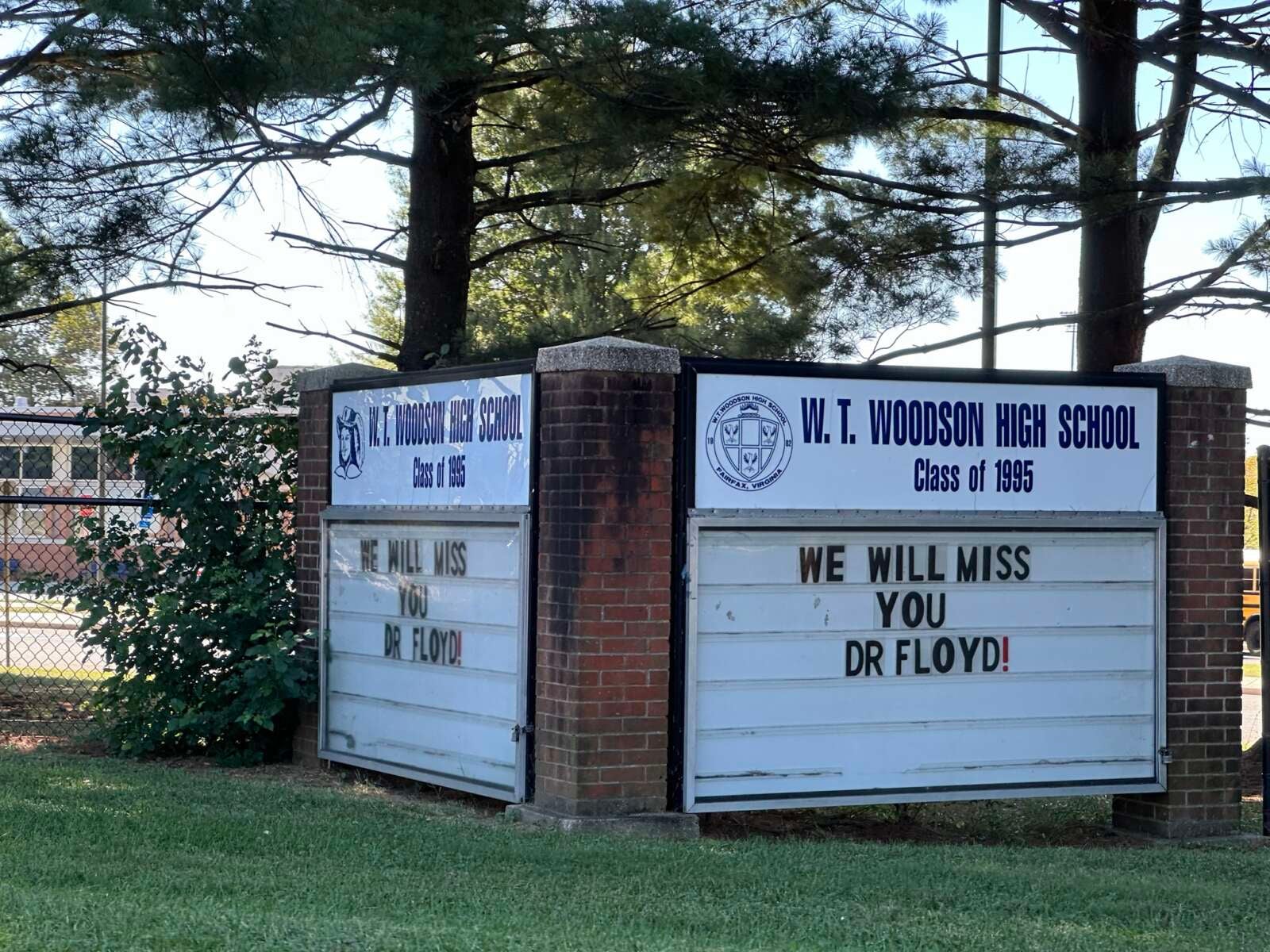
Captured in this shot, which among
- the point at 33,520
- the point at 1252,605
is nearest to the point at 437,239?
the point at 33,520

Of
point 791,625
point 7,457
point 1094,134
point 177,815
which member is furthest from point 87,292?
point 1094,134

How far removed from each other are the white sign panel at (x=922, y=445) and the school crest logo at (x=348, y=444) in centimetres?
273

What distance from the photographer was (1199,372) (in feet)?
30.2

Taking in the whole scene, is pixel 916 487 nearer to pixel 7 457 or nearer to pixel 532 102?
pixel 532 102

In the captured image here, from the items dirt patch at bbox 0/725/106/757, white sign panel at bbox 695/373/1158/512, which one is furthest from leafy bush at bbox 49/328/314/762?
white sign panel at bbox 695/373/1158/512

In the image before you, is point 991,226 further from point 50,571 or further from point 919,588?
point 50,571

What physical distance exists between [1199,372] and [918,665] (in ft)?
7.84

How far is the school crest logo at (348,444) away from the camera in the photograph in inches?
396

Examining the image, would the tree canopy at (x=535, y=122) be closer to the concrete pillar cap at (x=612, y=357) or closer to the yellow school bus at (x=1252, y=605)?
the concrete pillar cap at (x=612, y=357)

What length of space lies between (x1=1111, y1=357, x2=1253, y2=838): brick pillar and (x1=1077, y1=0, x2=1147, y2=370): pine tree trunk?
2.48 metres

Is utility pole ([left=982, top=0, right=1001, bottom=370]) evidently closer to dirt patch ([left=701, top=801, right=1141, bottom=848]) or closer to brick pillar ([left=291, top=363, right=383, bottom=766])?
dirt patch ([left=701, top=801, right=1141, bottom=848])

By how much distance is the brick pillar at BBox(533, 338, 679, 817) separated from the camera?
8.12 metres

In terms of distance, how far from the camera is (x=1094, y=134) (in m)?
11.9

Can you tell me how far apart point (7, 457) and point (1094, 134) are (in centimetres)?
1035
